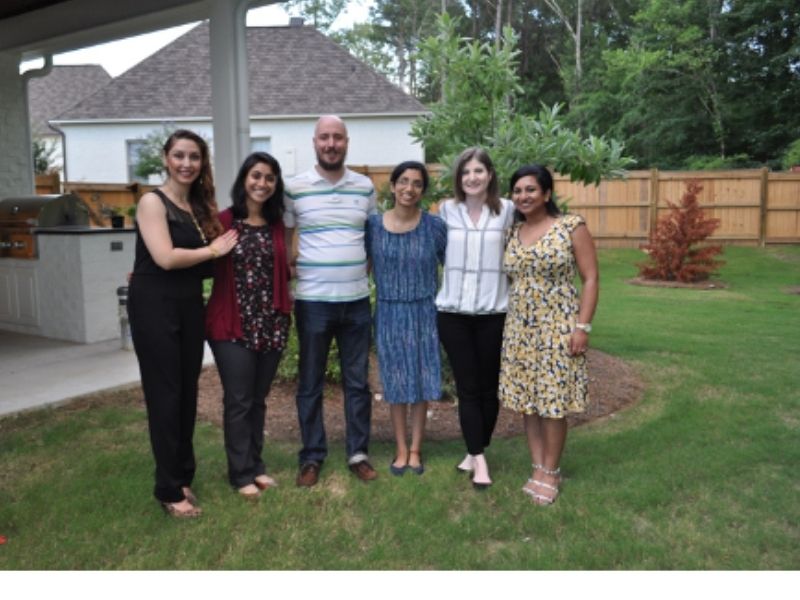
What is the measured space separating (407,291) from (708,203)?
14312mm

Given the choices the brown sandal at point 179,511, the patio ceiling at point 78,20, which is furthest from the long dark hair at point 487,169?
the patio ceiling at point 78,20

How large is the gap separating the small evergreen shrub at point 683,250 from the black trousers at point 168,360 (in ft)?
35.0

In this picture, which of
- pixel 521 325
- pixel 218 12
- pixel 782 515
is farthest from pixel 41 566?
pixel 218 12

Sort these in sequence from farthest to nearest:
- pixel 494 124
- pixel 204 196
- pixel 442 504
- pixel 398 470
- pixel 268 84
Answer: pixel 268 84 → pixel 494 124 → pixel 398 470 → pixel 442 504 → pixel 204 196

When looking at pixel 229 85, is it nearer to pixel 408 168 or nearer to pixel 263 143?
pixel 408 168

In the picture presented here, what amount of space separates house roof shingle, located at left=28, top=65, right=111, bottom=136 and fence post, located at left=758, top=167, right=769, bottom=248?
21271mm

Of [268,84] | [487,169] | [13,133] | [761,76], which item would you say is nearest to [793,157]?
[761,76]

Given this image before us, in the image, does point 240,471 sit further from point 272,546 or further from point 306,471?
point 272,546

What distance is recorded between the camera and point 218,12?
20.1ft

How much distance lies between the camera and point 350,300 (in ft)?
12.1

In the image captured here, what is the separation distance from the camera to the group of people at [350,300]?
333 cm

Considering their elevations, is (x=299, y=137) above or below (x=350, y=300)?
above

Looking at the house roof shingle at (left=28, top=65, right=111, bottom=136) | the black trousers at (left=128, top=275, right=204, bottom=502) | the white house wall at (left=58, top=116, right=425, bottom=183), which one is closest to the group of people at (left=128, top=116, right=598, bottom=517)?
Result: the black trousers at (left=128, top=275, right=204, bottom=502)

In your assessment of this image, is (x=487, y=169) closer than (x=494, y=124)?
Yes
